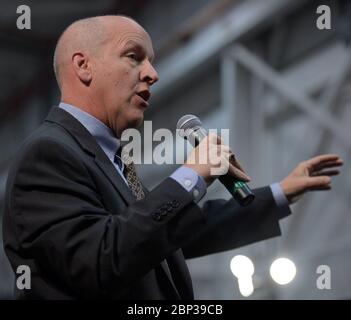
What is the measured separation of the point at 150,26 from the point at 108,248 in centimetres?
350

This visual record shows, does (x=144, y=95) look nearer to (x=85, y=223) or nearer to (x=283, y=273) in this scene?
(x=85, y=223)

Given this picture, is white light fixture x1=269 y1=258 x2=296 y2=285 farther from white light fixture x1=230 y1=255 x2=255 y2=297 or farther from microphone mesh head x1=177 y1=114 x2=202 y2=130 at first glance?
microphone mesh head x1=177 y1=114 x2=202 y2=130

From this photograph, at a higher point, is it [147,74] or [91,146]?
[147,74]

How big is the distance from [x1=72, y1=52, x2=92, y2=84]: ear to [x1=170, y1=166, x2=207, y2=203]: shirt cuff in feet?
1.02

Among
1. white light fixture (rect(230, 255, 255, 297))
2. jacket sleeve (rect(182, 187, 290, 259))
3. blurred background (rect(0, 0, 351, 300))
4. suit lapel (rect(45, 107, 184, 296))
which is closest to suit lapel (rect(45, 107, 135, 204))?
suit lapel (rect(45, 107, 184, 296))

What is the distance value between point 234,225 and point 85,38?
0.55 meters

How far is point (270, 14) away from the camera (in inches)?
164

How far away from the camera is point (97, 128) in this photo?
1.49m

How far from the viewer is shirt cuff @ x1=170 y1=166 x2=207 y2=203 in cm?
128

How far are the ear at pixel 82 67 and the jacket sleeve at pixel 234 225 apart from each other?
447 millimetres

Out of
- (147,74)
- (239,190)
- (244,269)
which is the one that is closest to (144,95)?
(147,74)

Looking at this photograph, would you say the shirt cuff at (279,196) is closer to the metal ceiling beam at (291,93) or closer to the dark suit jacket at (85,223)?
the dark suit jacket at (85,223)

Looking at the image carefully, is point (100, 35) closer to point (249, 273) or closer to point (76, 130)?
point (76, 130)
